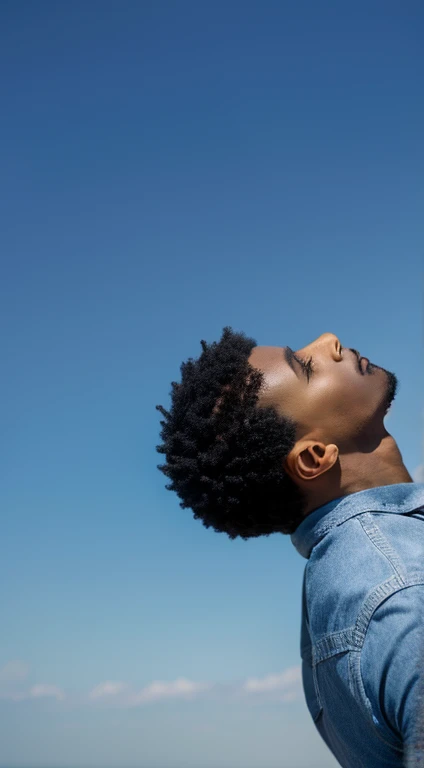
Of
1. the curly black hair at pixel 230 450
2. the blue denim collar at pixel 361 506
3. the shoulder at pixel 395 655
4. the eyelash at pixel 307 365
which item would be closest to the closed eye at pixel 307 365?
the eyelash at pixel 307 365

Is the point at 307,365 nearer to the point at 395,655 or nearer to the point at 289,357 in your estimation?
the point at 289,357

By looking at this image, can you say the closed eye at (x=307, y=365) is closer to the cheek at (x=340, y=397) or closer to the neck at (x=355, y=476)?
the cheek at (x=340, y=397)

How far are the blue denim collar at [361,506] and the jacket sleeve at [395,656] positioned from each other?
2.03ft

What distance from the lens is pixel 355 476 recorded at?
152 inches

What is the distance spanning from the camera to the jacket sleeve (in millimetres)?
2736

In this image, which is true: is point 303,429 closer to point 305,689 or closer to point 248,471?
point 248,471

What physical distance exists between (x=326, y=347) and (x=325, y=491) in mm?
883

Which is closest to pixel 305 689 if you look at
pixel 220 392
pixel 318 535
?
pixel 318 535

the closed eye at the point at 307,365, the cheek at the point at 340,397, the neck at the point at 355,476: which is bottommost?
the neck at the point at 355,476

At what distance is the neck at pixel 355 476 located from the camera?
3.87 metres

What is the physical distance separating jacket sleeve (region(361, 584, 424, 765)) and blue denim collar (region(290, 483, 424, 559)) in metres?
0.62

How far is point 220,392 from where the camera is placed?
4199 millimetres

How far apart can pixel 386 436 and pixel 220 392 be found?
101cm

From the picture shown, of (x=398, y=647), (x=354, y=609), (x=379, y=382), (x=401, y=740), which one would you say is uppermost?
(x=379, y=382)
